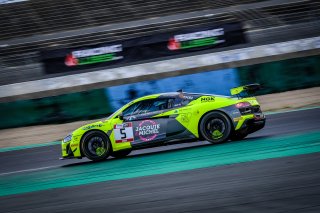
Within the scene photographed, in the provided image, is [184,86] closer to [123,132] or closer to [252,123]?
[123,132]

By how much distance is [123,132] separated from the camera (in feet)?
Answer: 33.1

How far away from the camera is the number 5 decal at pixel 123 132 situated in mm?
10070

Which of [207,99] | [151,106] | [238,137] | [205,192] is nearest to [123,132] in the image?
[151,106]

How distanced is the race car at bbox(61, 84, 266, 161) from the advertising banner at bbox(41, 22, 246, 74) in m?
12.4

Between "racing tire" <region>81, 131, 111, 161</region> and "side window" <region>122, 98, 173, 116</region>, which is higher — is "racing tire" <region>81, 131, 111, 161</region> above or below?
below

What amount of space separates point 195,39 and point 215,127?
43.3 ft

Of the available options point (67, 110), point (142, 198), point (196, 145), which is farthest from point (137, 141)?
point (67, 110)

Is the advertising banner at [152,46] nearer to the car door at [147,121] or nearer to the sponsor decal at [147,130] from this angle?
the car door at [147,121]

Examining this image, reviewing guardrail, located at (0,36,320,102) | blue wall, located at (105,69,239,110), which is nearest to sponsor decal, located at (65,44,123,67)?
guardrail, located at (0,36,320,102)

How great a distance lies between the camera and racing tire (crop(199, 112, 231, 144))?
32.0 feet

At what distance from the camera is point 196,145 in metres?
10.6

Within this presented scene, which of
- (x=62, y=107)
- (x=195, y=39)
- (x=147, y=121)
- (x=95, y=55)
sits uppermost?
(x=195, y=39)

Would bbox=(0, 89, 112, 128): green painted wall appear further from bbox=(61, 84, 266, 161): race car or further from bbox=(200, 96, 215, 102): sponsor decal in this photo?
bbox=(200, 96, 215, 102): sponsor decal

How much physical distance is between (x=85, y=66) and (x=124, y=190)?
53.3ft
